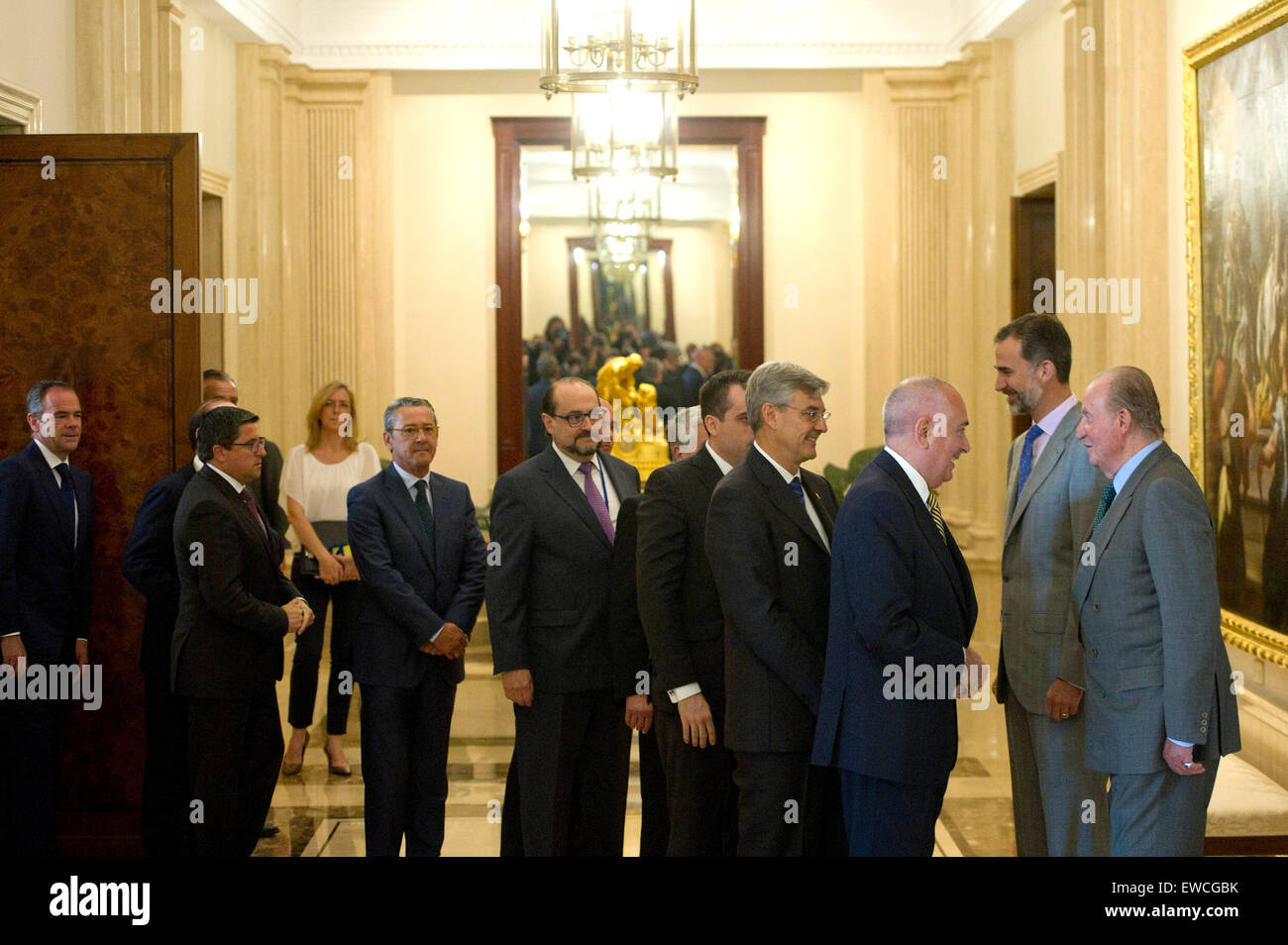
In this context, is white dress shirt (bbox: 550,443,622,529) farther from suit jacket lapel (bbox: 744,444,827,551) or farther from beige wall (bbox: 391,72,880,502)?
beige wall (bbox: 391,72,880,502)

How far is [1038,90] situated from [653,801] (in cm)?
686

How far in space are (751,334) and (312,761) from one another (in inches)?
229

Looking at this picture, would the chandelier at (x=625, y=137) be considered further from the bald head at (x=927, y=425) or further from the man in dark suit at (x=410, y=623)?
the bald head at (x=927, y=425)

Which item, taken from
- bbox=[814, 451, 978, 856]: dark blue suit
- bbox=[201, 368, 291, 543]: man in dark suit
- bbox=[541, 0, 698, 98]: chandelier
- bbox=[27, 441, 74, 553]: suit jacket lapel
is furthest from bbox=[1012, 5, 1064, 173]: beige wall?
bbox=[27, 441, 74, 553]: suit jacket lapel

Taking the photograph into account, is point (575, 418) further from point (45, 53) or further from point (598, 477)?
point (45, 53)

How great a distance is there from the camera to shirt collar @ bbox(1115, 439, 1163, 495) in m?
3.76

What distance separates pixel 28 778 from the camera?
4.80 metres

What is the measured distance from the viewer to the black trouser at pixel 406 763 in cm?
470

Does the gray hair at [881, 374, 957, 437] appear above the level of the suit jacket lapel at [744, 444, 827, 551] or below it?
above

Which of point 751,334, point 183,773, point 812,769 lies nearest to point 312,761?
point 183,773

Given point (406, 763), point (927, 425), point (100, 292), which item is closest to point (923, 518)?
point (927, 425)

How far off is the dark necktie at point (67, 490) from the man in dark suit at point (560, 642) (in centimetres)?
165

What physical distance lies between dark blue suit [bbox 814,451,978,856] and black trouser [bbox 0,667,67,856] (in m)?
2.88

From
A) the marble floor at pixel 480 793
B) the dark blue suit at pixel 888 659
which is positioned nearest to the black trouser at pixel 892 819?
the dark blue suit at pixel 888 659
